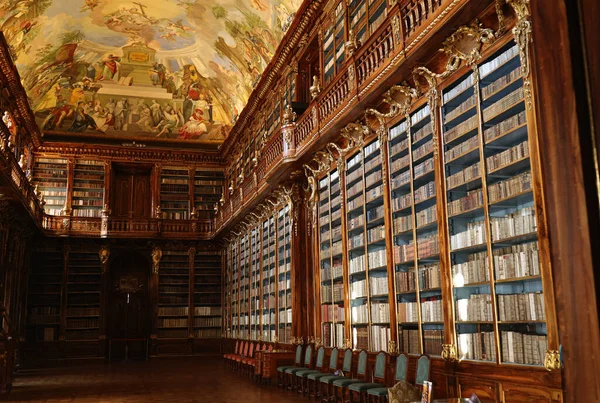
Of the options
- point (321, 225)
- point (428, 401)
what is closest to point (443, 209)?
point (428, 401)

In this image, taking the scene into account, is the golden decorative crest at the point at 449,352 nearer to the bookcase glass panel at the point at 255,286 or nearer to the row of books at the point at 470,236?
the row of books at the point at 470,236

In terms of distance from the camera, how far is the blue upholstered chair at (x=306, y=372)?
30.0 ft

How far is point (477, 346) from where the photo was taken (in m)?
5.96

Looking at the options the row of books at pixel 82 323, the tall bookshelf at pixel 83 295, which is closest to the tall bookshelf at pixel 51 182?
the tall bookshelf at pixel 83 295

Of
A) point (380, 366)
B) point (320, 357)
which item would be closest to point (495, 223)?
point (380, 366)

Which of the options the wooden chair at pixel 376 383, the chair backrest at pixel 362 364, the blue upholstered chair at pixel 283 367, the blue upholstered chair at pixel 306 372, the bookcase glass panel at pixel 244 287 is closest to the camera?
the wooden chair at pixel 376 383

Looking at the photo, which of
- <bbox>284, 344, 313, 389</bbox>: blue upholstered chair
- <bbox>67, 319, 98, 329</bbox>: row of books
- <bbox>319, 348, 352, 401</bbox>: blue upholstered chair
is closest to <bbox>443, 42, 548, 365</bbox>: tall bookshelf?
<bbox>319, 348, 352, 401</bbox>: blue upholstered chair

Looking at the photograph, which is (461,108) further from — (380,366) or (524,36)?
(380,366)

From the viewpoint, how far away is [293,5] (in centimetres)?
1355

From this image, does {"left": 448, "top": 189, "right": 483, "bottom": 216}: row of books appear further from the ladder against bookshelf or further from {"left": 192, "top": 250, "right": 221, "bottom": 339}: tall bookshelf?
the ladder against bookshelf

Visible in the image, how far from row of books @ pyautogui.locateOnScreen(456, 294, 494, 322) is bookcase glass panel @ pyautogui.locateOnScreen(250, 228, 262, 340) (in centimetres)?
986

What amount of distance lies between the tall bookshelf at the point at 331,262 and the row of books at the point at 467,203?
3.54 metres

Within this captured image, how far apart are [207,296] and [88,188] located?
559 centimetres

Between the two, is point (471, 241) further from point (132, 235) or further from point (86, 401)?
point (132, 235)
